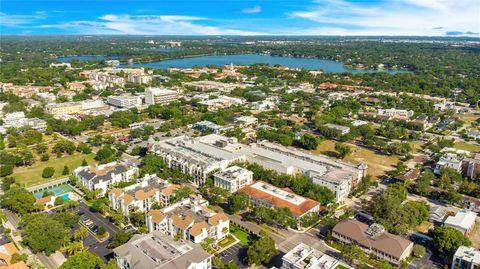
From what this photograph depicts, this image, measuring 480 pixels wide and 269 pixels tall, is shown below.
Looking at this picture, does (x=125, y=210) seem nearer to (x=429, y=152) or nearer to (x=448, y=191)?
(x=448, y=191)

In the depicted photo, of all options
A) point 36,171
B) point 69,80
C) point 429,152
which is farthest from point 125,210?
point 69,80

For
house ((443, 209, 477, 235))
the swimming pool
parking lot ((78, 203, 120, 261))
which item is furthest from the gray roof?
house ((443, 209, 477, 235))

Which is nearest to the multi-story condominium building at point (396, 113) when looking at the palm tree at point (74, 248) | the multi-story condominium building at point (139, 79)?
the palm tree at point (74, 248)

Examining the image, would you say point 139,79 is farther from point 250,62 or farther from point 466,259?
point 466,259

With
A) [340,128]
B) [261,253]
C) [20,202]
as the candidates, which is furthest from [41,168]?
[340,128]

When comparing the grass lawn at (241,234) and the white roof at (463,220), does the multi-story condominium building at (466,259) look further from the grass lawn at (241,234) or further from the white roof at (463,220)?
the grass lawn at (241,234)

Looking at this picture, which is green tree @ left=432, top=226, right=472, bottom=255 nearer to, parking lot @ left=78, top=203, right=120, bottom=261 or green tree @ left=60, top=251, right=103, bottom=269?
green tree @ left=60, top=251, right=103, bottom=269
